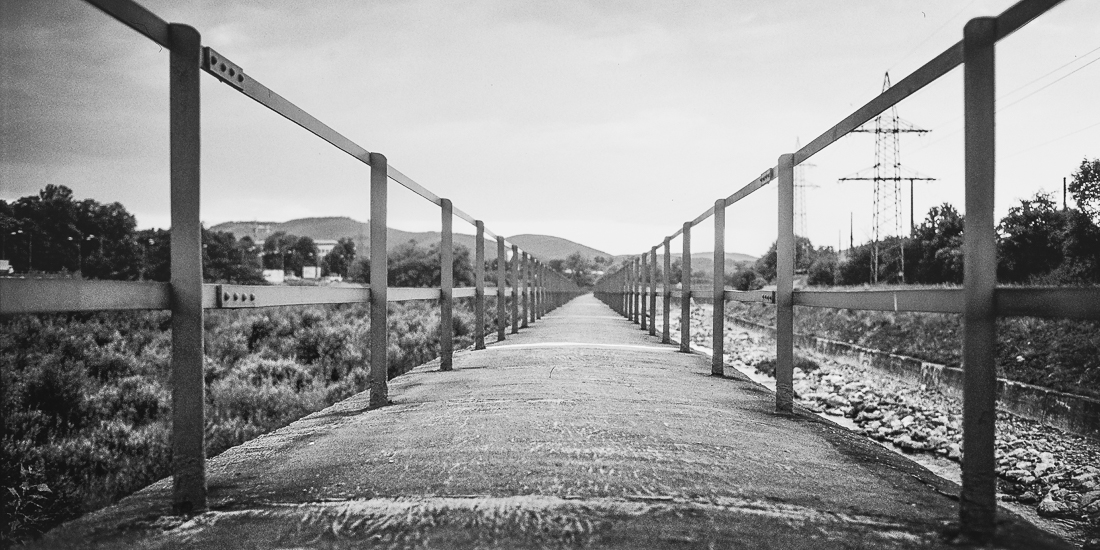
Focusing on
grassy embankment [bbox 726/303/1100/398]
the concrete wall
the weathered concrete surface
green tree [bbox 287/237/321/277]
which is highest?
green tree [bbox 287/237/321/277]

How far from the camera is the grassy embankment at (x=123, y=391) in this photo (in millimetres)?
4691

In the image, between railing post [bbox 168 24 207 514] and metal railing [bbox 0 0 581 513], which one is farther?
railing post [bbox 168 24 207 514]

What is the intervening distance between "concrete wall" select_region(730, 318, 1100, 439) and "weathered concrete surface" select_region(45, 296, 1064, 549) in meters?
7.47

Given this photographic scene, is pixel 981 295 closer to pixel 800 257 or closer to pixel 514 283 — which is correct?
pixel 514 283

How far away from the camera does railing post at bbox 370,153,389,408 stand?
368cm

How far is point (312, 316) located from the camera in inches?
504

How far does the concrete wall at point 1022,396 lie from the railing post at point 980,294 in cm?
837

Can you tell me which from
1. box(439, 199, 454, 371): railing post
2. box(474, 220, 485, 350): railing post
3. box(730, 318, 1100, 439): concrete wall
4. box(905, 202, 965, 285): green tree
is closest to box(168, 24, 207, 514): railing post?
box(439, 199, 454, 371): railing post

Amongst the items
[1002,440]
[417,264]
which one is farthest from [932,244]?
[417,264]

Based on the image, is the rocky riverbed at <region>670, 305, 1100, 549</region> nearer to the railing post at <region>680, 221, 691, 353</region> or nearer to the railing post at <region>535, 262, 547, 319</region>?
the railing post at <region>680, 221, 691, 353</region>

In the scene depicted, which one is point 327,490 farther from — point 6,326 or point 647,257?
point 647,257

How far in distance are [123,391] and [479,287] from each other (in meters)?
3.66

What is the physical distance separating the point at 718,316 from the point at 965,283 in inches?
140

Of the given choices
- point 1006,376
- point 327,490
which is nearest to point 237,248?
point 327,490
